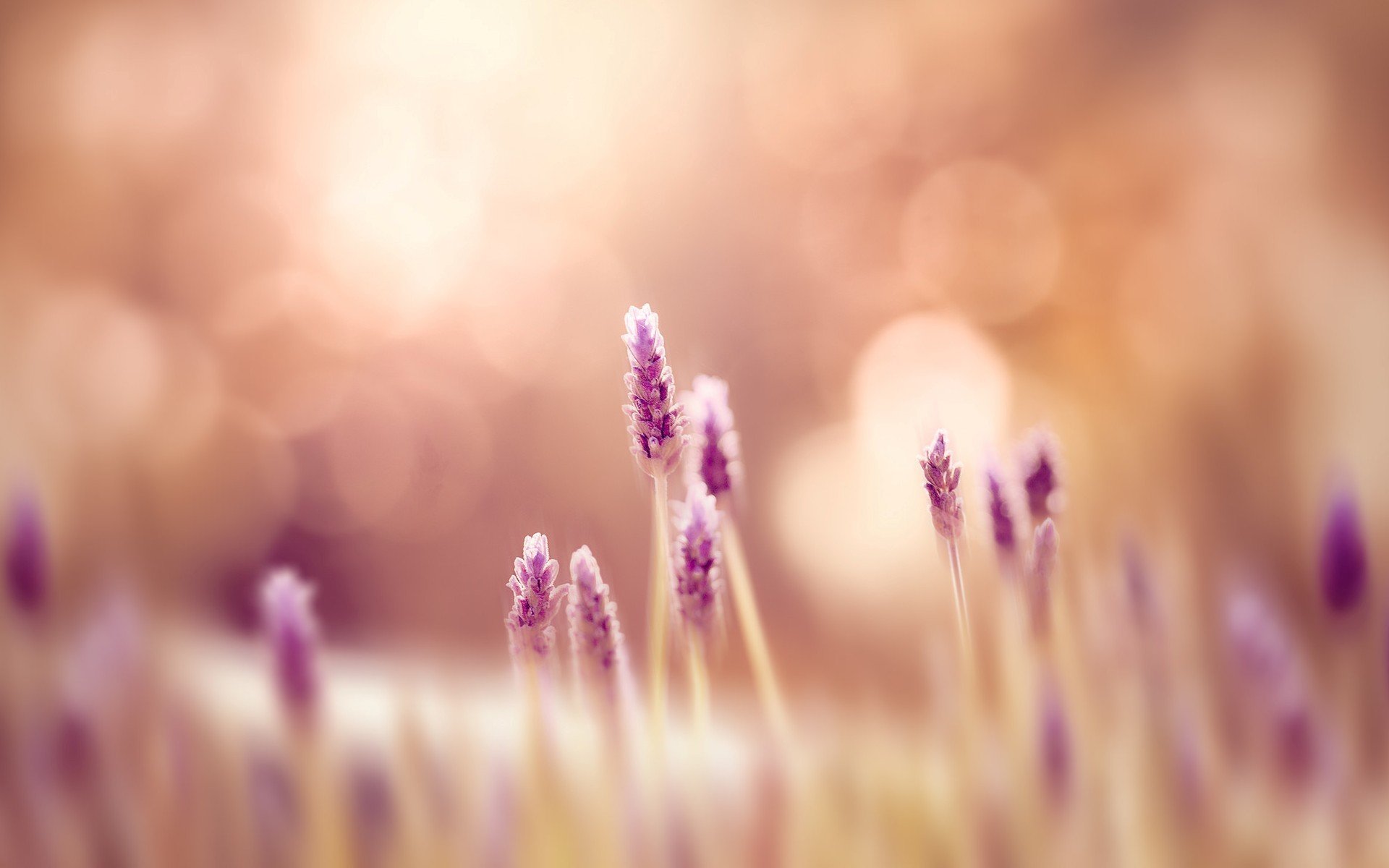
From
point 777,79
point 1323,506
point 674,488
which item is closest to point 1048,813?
point 674,488

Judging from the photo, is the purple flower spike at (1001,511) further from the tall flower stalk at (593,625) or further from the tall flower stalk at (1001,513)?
the tall flower stalk at (593,625)

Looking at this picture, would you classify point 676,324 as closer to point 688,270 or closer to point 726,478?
point 688,270

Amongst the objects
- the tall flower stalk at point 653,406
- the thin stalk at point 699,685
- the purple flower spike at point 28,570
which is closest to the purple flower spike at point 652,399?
the tall flower stalk at point 653,406

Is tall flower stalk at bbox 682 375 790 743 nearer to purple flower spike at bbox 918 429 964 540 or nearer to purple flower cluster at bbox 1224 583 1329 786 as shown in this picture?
purple flower spike at bbox 918 429 964 540

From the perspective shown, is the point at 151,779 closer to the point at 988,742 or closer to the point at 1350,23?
the point at 988,742

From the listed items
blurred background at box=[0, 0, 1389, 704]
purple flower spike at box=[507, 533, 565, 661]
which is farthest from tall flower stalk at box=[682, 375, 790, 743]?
blurred background at box=[0, 0, 1389, 704]
